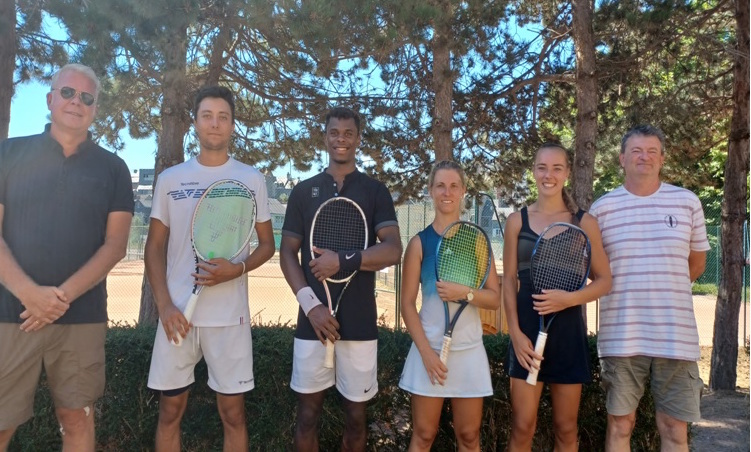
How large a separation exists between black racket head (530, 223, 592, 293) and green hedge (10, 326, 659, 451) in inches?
44.0

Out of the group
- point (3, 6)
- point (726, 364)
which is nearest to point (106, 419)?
point (3, 6)

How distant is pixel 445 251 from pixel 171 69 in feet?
13.2

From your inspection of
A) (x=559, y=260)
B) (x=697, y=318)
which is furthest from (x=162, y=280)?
(x=697, y=318)

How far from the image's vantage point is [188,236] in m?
3.56

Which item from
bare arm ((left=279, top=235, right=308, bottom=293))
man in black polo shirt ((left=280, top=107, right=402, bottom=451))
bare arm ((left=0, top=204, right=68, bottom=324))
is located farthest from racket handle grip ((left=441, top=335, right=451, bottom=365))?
bare arm ((left=0, top=204, right=68, bottom=324))

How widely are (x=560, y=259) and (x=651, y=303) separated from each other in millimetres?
618

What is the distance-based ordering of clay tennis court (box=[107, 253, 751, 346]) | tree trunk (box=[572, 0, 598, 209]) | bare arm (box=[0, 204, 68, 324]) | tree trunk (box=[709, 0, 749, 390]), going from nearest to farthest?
bare arm (box=[0, 204, 68, 324]) → tree trunk (box=[572, 0, 598, 209]) → tree trunk (box=[709, 0, 749, 390]) → clay tennis court (box=[107, 253, 751, 346])

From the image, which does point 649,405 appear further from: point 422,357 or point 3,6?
point 3,6

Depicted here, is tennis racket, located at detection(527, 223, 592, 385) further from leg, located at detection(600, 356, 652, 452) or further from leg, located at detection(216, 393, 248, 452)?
leg, located at detection(216, 393, 248, 452)

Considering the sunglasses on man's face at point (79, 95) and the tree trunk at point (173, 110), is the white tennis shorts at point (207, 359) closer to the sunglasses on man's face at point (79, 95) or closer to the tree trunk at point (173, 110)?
the sunglasses on man's face at point (79, 95)

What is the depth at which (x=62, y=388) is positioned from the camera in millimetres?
3309

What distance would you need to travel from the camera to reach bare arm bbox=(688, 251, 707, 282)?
151 inches

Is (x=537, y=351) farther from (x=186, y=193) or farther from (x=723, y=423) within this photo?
(x=723, y=423)

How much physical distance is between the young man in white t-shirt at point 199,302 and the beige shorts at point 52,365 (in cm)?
33
